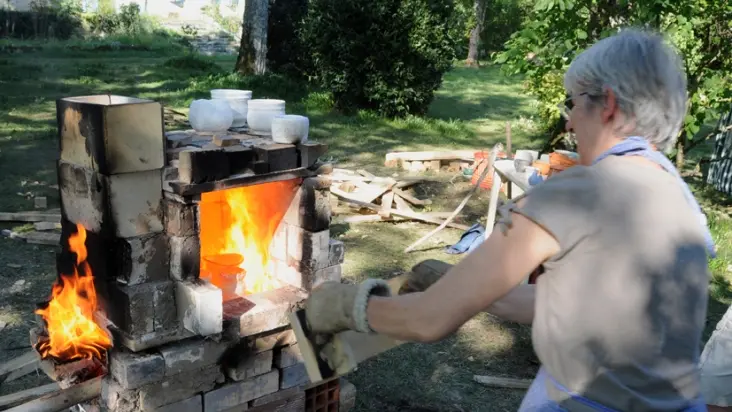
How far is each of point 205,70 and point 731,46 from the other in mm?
15269

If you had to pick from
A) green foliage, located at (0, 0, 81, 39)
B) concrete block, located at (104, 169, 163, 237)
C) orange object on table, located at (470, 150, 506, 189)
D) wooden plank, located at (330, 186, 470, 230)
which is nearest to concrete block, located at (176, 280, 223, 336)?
concrete block, located at (104, 169, 163, 237)

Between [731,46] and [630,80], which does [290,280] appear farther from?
[731,46]

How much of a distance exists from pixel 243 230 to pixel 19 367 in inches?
69.5

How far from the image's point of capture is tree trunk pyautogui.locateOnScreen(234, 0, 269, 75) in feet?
53.7

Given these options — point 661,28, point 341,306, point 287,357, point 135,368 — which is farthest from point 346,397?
point 661,28

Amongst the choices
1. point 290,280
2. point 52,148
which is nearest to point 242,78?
point 52,148

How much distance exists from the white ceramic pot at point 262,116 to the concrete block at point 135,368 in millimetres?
1538

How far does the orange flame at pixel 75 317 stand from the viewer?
3816mm

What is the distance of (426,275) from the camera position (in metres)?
2.35

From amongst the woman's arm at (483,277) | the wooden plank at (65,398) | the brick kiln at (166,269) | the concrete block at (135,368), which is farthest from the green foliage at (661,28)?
the woman's arm at (483,277)

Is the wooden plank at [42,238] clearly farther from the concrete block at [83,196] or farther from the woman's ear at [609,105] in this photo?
the woman's ear at [609,105]

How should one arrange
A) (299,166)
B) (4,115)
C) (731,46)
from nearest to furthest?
1. (299,166)
2. (731,46)
3. (4,115)

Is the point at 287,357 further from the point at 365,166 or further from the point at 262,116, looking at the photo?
the point at 365,166

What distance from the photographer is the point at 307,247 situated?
4.23 metres
